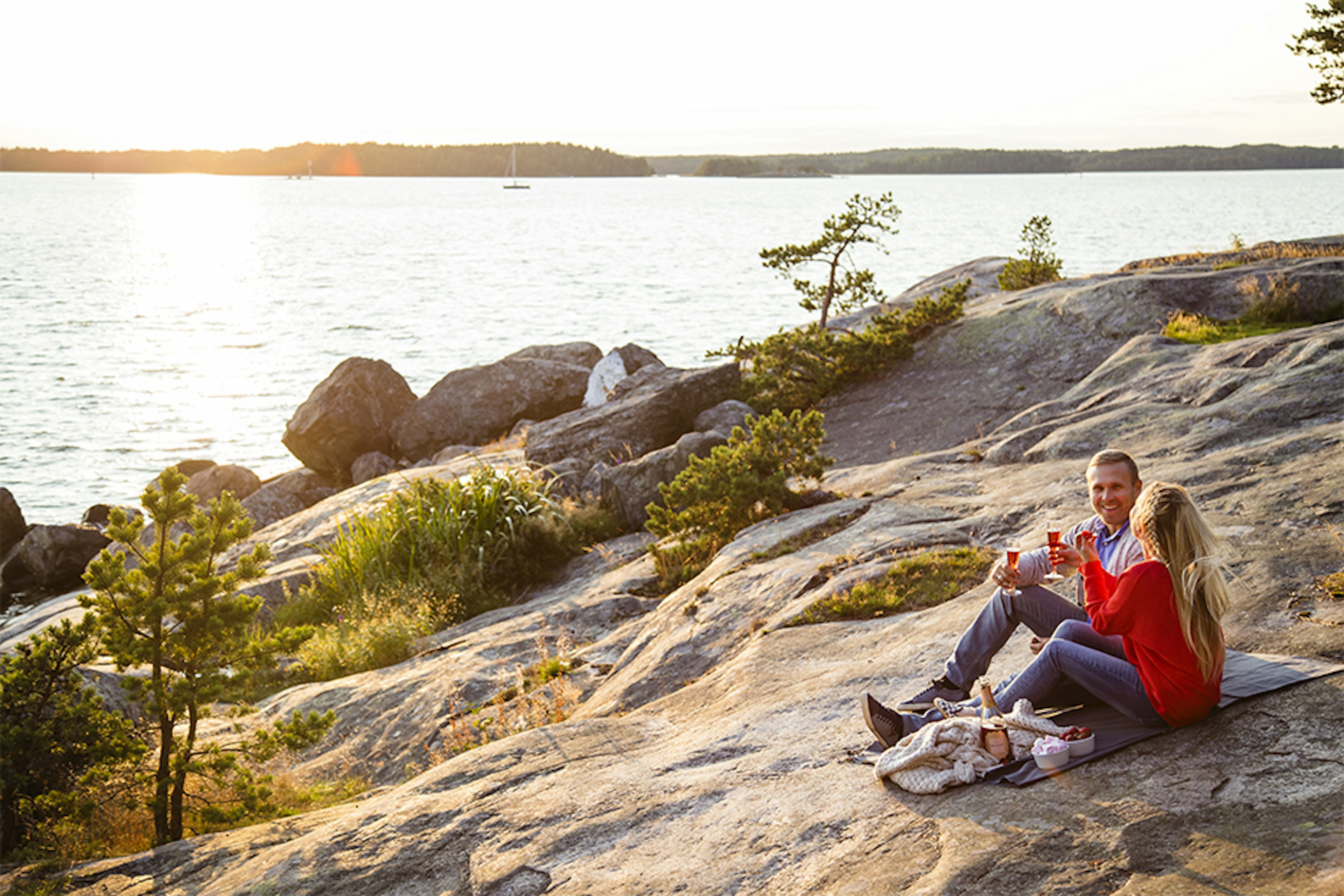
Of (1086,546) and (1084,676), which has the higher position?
(1086,546)

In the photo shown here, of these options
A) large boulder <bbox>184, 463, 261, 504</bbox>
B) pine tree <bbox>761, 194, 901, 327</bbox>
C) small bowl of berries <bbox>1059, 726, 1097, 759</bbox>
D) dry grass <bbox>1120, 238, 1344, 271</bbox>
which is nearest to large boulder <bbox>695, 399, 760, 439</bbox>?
pine tree <bbox>761, 194, 901, 327</bbox>

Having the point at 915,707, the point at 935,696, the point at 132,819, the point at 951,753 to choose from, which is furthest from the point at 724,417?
the point at 951,753

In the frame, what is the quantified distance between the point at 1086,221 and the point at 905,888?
11562 centimetres

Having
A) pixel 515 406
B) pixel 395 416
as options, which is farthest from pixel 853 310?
pixel 395 416

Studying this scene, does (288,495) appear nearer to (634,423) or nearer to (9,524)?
(9,524)

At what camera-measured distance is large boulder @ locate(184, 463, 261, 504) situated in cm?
2447

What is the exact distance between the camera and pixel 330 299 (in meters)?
63.6

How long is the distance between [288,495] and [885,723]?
71.4 feet

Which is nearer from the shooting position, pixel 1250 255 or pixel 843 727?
pixel 843 727

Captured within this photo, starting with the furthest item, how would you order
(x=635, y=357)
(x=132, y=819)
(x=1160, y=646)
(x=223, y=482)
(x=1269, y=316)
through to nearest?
1. (x=223, y=482)
2. (x=635, y=357)
3. (x=1269, y=316)
4. (x=132, y=819)
5. (x=1160, y=646)

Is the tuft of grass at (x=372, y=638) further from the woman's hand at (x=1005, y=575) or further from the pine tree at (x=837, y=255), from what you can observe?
the pine tree at (x=837, y=255)

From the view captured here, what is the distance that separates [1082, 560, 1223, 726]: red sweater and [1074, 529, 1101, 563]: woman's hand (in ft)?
1.36

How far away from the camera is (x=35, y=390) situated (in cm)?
3700

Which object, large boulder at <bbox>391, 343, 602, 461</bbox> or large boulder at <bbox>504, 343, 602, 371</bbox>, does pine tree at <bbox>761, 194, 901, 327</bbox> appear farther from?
large boulder at <bbox>504, 343, 602, 371</bbox>
